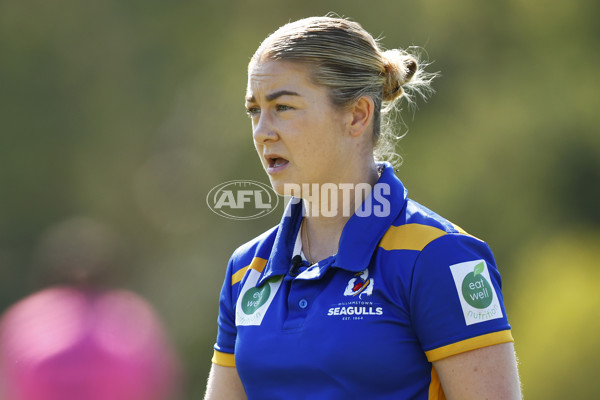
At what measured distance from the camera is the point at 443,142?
19.7 feet

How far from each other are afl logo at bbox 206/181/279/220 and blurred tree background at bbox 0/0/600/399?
114mm

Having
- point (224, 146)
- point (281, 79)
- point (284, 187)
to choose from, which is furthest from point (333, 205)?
point (224, 146)

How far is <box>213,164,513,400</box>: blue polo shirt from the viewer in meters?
1.74

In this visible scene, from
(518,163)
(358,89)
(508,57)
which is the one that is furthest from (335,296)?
(508,57)

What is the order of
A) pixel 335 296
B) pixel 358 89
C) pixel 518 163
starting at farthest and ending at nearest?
pixel 518 163 → pixel 358 89 → pixel 335 296

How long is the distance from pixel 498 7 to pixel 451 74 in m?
0.61

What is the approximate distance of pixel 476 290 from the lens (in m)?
1.76

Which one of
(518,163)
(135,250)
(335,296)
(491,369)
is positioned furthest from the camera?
(135,250)

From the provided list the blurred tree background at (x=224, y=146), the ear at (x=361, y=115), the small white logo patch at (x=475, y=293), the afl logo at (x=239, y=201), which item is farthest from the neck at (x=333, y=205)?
the blurred tree background at (x=224, y=146)

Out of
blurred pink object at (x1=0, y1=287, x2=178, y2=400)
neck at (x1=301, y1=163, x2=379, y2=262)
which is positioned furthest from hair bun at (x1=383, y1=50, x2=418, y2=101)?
blurred pink object at (x1=0, y1=287, x2=178, y2=400)

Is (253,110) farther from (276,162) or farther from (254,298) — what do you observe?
(254,298)

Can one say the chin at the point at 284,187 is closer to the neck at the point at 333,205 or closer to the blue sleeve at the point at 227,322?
the neck at the point at 333,205

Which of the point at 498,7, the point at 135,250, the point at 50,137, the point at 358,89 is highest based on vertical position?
the point at 358,89

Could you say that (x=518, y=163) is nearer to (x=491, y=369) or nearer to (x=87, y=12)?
(x=87, y=12)
